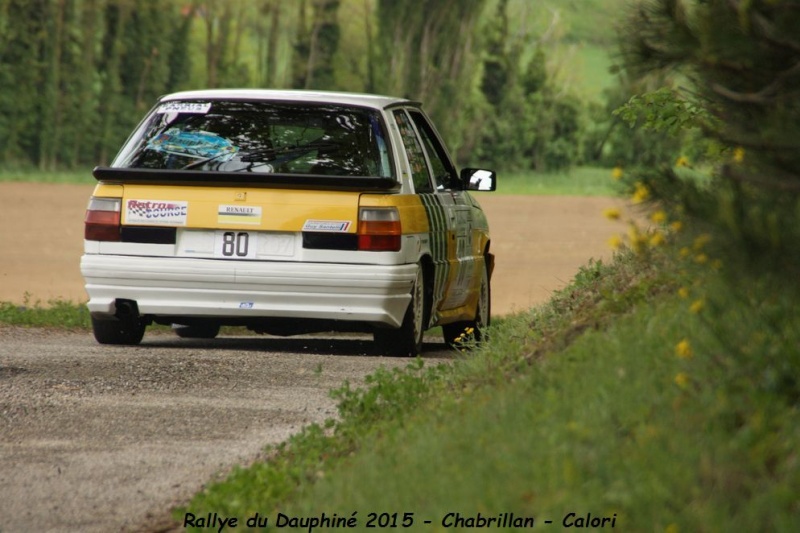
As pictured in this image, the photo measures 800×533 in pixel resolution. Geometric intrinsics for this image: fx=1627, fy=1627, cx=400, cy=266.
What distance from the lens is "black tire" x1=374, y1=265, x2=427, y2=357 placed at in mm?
11016

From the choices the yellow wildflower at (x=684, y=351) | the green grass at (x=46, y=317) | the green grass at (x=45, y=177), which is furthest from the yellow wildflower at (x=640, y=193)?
the green grass at (x=45, y=177)

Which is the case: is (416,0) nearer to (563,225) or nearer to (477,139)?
(477,139)

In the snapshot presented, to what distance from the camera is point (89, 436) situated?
24.8 ft

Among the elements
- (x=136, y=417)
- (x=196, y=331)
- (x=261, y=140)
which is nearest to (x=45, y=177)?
(x=196, y=331)

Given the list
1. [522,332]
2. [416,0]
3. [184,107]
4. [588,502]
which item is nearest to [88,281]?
[184,107]

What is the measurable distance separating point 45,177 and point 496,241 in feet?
73.1

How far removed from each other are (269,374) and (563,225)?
104 feet

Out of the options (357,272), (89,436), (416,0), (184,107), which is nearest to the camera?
(89,436)

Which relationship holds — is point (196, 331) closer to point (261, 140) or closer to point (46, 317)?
point (46, 317)

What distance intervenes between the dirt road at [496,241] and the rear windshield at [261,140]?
455cm

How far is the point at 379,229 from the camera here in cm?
1056

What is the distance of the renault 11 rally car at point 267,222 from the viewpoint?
10.6 meters

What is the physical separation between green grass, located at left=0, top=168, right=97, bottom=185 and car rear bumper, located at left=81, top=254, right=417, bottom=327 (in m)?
40.7

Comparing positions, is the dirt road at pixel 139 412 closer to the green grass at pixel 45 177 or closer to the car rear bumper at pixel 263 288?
the car rear bumper at pixel 263 288
